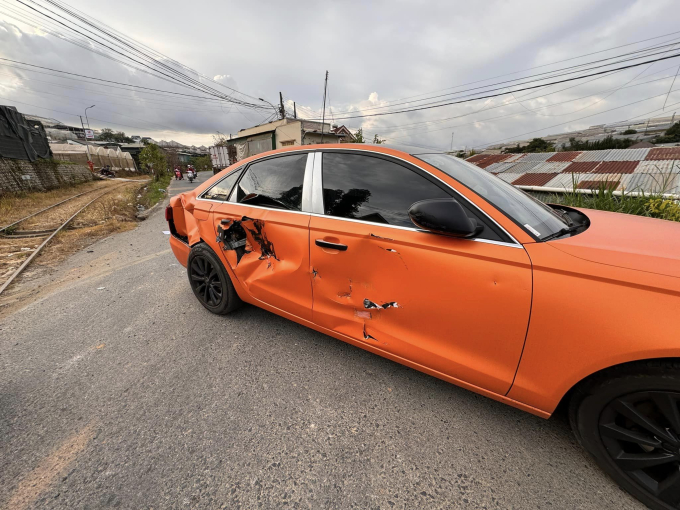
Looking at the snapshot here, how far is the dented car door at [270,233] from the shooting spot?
78.7 inches

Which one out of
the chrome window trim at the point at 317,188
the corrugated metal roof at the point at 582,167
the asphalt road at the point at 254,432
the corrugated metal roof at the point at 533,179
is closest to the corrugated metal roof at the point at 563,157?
the corrugated metal roof at the point at 582,167

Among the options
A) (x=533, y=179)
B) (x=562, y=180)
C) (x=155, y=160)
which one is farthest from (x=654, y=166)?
(x=155, y=160)

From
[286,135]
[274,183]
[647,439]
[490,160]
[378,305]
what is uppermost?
[286,135]

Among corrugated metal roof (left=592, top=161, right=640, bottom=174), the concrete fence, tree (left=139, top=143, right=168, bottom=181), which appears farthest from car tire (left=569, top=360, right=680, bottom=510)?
tree (left=139, top=143, right=168, bottom=181)

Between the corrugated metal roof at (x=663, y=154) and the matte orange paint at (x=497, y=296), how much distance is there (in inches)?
349

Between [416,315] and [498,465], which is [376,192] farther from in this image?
[498,465]

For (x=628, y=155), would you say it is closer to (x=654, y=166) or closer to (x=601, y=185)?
(x=654, y=166)

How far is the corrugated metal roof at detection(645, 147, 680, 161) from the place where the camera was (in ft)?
24.3

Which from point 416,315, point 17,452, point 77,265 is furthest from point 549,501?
point 77,265

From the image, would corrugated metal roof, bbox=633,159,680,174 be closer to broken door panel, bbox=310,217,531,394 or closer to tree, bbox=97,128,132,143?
broken door panel, bbox=310,217,531,394

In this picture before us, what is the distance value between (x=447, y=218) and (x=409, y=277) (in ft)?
1.27

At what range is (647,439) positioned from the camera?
3.93 feet

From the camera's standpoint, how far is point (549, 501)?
1278 millimetres

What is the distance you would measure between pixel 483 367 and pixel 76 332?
3422 millimetres
